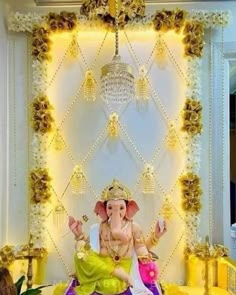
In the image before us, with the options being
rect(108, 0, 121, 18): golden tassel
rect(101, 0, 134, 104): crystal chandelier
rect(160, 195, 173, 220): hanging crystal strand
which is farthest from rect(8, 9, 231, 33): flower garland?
rect(160, 195, 173, 220): hanging crystal strand

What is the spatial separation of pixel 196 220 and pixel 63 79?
1599 millimetres

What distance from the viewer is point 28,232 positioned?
11.1ft

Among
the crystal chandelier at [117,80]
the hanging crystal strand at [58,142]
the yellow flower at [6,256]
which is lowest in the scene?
the yellow flower at [6,256]

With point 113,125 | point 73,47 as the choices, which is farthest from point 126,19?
point 113,125

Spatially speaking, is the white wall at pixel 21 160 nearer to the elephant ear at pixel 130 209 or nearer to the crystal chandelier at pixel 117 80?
the crystal chandelier at pixel 117 80

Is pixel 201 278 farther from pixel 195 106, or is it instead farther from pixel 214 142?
pixel 195 106

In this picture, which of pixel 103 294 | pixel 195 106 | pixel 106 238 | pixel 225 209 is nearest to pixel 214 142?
pixel 195 106

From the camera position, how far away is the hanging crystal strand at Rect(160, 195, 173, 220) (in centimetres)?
333

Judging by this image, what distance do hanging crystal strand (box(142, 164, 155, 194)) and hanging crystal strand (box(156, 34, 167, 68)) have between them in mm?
866

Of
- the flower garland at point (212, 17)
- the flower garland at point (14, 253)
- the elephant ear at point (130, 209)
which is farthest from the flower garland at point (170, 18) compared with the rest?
the flower garland at point (14, 253)

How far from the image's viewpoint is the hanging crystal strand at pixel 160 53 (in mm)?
3387

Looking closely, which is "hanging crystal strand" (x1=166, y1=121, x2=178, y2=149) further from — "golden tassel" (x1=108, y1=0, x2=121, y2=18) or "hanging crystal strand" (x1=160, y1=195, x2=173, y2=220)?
"golden tassel" (x1=108, y1=0, x2=121, y2=18)

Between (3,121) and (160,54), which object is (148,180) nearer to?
(160,54)

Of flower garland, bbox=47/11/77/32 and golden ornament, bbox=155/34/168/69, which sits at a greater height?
flower garland, bbox=47/11/77/32
